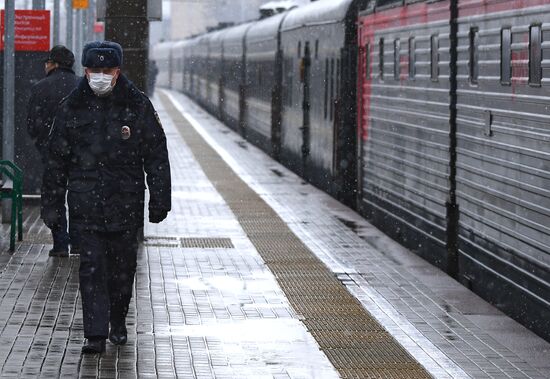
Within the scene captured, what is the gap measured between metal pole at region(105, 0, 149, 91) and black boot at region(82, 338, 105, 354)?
6.48 meters

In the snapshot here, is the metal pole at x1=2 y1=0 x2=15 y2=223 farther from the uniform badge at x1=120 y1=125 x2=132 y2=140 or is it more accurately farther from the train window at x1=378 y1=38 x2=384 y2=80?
the uniform badge at x1=120 y1=125 x2=132 y2=140

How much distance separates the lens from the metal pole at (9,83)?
1805 centimetres

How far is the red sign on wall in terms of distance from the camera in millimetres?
19688

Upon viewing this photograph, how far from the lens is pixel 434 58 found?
1485cm

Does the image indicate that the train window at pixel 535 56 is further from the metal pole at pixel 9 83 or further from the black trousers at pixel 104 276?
the metal pole at pixel 9 83

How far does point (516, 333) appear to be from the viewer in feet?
35.3

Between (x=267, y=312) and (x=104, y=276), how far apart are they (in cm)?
189

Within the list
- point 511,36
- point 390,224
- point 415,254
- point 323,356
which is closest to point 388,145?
point 390,224

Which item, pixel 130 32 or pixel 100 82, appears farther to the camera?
pixel 130 32

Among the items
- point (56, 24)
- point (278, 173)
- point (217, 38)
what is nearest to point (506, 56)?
point (278, 173)

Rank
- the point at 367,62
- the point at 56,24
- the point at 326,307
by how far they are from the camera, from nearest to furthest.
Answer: the point at 326,307 → the point at 367,62 → the point at 56,24

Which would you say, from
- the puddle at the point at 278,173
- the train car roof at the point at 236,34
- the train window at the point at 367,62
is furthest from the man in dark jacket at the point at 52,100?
→ the train car roof at the point at 236,34

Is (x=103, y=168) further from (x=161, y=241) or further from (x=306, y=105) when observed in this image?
(x=306, y=105)

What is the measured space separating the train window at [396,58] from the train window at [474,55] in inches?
143
